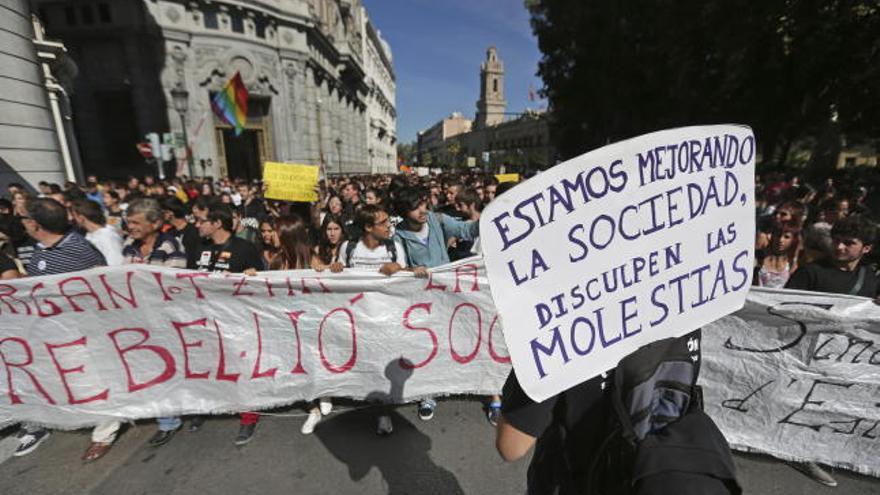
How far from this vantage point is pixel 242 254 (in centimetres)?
336

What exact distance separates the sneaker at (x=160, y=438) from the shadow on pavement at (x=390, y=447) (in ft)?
3.47

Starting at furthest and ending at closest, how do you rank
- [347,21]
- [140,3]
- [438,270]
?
[347,21] → [140,3] → [438,270]

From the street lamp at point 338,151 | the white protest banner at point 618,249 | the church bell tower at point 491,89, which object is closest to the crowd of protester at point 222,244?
the white protest banner at point 618,249

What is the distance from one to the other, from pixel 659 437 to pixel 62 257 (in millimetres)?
3893

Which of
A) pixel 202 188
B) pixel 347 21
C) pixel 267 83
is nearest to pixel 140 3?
pixel 267 83

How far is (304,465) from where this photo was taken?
8.86 feet

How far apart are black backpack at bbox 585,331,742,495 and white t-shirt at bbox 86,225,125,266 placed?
Result: 168 inches

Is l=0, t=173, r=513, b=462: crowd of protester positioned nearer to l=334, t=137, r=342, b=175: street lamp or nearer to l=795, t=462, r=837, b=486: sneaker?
l=795, t=462, r=837, b=486: sneaker

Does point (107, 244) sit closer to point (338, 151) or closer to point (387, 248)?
point (387, 248)

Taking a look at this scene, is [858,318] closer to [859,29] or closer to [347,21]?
[859,29]

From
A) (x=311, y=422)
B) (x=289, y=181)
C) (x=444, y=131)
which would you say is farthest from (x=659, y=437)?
(x=444, y=131)

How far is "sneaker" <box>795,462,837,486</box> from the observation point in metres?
2.47

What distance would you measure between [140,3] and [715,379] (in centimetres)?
2760

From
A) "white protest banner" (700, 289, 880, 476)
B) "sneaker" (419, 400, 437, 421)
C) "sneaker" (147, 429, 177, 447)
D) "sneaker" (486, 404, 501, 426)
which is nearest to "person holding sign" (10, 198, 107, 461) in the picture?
"sneaker" (147, 429, 177, 447)
